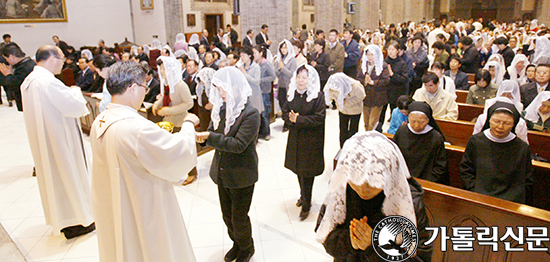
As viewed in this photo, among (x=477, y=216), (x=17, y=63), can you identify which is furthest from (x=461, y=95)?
(x=17, y=63)

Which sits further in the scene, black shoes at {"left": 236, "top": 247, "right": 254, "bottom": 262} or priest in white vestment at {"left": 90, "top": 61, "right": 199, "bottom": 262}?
black shoes at {"left": 236, "top": 247, "right": 254, "bottom": 262}

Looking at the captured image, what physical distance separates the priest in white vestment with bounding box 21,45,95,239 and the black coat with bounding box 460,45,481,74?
787cm

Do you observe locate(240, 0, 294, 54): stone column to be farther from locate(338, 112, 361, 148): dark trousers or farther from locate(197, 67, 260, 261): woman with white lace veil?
locate(197, 67, 260, 261): woman with white lace veil

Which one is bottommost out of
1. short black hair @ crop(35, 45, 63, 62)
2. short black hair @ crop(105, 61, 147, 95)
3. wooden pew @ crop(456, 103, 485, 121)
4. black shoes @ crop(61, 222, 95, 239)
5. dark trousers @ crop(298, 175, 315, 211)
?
black shoes @ crop(61, 222, 95, 239)

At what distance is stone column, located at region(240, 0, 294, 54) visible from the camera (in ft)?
35.7

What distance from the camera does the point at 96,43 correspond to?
17750 mm

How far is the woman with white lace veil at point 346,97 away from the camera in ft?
17.8

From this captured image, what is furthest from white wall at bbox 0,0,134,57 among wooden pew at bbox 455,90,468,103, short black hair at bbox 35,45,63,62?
wooden pew at bbox 455,90,468,103

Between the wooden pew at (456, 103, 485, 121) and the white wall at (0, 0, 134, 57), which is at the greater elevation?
the white wall at (0, 0, 134, 57)

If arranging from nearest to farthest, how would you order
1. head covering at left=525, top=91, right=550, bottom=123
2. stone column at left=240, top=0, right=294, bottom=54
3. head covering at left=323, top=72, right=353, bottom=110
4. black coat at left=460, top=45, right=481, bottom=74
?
1. head covering at left=525, top=91, right=550, bottom=123
2. head covering at left=323, top=72, right=353, bottom=110
3. black coat at left=460, top=45, right=481, bottom=74
4. stone column at left=240, top=0, right=294, bottom=54

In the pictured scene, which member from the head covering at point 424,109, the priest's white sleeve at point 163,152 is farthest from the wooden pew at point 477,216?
the priest's white sleeve at point 163,152

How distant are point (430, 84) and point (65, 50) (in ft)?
45.7

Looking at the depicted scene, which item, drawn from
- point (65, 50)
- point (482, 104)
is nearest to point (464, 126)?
point (482, 104)

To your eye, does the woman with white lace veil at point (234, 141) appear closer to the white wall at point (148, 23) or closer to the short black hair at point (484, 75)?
the short black hair at point (484, 75)
